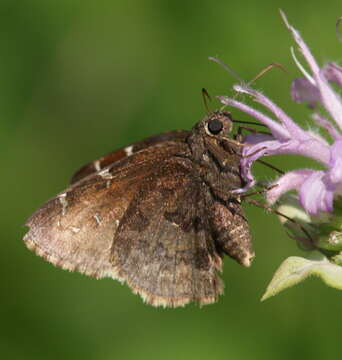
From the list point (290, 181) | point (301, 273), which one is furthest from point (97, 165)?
point (301, 273)

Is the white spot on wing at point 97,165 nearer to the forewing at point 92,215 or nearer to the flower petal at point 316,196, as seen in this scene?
the forewing at point 92,215

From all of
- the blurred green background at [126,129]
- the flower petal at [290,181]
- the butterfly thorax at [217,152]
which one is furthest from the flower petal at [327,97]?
the blurred green background at [126,129]

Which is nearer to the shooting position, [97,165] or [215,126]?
[215,126]

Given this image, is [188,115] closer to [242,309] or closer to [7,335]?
[242,309]

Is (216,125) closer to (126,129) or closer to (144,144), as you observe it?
(144,144)

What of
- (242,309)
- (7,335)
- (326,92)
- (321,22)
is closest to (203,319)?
(242,309)
